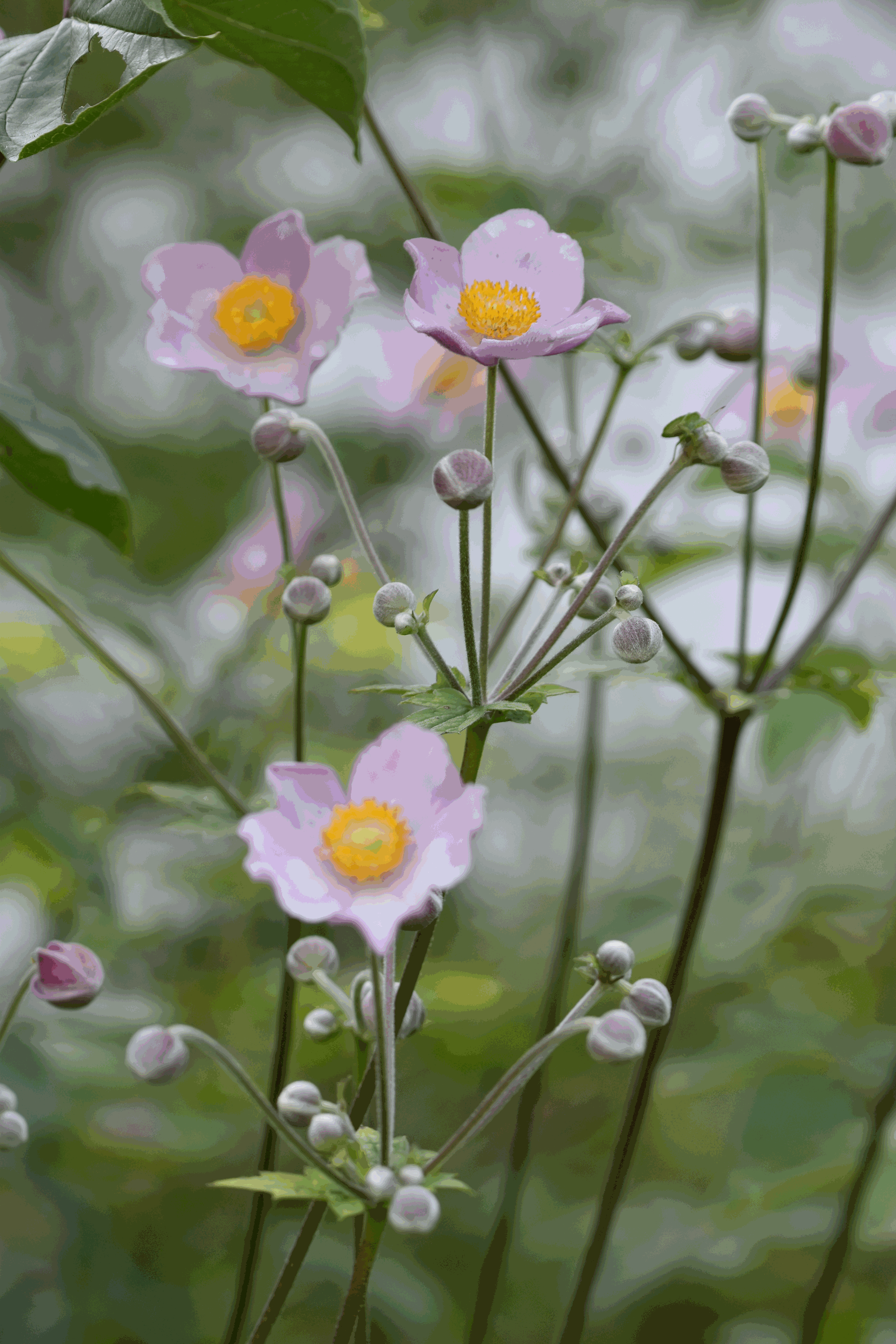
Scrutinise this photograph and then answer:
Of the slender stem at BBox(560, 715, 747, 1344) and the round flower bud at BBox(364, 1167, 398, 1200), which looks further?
the slender stem at BBox(560, 715, 747, 1344)

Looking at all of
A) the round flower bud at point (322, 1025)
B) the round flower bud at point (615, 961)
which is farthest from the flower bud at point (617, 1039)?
the round flower bud at point (322, 1025)

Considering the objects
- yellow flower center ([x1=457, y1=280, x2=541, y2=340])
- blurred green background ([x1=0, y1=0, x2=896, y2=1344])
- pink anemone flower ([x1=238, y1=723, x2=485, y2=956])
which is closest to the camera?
pink anemone flower ([x1=238, y1=723, x2=485, y2=956])

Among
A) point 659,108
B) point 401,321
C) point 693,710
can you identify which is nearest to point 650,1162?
point 693,710

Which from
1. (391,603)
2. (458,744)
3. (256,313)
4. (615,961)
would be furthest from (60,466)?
(458,744)

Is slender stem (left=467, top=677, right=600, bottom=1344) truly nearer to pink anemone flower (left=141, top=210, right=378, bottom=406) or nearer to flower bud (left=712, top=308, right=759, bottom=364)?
flower bud (left=712, top=308, right=759, bottom=364)

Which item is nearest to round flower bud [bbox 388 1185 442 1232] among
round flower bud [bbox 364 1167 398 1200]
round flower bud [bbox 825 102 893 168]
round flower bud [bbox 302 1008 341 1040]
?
round flower bud [bbox 364 1167 398 1200]

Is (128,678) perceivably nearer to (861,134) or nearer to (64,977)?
(64,977)
